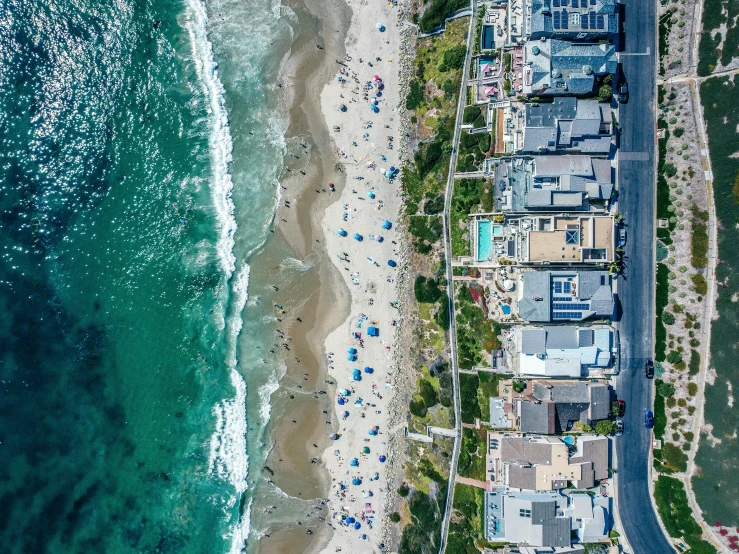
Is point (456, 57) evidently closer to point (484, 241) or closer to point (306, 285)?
point (484, 241)

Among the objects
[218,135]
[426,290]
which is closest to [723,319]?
[426,290]

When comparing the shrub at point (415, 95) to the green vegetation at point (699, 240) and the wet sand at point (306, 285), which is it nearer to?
the wet sand at point (306, 285)

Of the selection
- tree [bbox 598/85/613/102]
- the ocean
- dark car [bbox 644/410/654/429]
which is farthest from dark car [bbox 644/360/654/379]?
the ocean

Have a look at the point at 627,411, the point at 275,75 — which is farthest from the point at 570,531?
the point at 275,75

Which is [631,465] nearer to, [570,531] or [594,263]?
[570,531]

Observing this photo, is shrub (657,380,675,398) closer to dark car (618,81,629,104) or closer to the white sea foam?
dark car (618,81,629,104)

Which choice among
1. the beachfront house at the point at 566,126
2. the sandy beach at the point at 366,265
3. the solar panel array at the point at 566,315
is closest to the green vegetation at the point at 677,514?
the solar panel array at the point at 566,315

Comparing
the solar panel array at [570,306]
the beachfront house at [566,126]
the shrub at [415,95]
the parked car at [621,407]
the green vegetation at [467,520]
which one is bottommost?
the green vegetation at [467,520]
